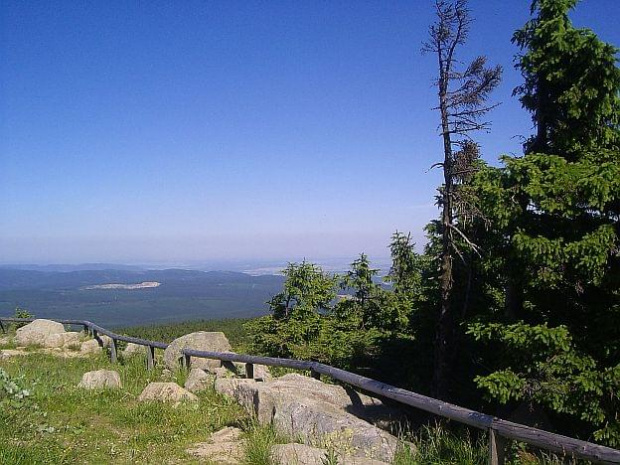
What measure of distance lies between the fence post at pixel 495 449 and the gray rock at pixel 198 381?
6486 millimetres

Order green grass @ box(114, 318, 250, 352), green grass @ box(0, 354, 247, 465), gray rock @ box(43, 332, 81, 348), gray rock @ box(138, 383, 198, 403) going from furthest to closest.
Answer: green grass @ box(114, 318, 250, 352) → gray rock @ box(43, 332, 81, 348) → gray rock @ box(138, 383, 198, 403) → green grass @ box(0, 354, 247, 465)

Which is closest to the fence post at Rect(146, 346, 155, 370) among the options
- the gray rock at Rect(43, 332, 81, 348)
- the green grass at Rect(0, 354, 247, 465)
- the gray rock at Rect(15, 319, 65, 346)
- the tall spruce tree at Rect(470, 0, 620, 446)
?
the green grass at Rect(0, 354, 247, 465)

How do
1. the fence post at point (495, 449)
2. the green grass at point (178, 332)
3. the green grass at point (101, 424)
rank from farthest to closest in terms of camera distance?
the green grass at point (178, 332), the green grass at point (101, 424), the fence post at point (495, 449)

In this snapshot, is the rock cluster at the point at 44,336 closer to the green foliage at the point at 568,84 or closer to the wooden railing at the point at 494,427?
the wooden railing at the point at 494,427

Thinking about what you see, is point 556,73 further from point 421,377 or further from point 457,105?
point 421,377

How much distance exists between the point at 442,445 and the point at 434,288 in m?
10.9

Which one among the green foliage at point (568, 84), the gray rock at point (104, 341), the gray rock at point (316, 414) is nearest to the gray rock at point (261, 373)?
the gray rock at point (316, 414)

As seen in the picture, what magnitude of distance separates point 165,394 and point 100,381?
1888 millimetres

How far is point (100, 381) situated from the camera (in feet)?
32.4

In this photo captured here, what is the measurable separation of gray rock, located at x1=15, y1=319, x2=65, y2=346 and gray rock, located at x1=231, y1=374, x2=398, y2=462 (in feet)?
42.7

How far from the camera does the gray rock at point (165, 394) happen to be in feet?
28.9

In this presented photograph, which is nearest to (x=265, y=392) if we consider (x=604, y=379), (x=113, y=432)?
(x=113, y=432)

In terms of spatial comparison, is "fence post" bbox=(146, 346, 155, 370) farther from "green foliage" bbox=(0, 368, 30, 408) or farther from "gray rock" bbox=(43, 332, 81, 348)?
"gray rock" bbox=(43, 332, 81, 348)

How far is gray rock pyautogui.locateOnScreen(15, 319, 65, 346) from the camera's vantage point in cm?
1827
